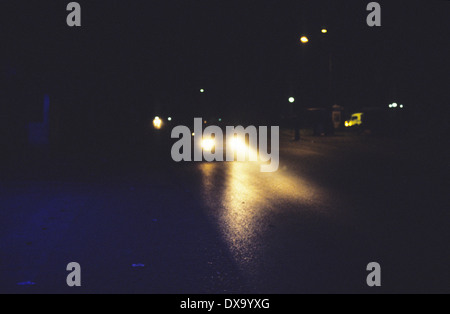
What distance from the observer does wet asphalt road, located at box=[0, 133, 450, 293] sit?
4.52m

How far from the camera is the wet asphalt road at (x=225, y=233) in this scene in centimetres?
452

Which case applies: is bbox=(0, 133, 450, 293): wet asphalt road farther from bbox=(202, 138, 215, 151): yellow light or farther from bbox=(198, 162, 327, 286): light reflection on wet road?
bbox=(202, 138, 215, 151): yellow light

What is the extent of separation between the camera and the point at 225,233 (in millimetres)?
6406

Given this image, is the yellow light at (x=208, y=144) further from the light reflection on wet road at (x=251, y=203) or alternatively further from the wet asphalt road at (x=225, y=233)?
the wet asphalt road at (x=225, y=233)

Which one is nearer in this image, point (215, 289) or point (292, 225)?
point (215, 289)

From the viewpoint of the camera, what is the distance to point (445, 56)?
3070 cm

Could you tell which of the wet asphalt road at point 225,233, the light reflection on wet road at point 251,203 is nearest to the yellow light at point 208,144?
the light reflection on wet road at point 251,203

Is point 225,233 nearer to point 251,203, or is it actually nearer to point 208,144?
point 251,203

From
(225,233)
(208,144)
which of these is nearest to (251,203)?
(225,233)

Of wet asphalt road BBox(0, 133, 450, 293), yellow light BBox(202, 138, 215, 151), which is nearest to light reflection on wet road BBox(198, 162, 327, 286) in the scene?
wet asphalt road BBox(0, 133, 450, 293)
